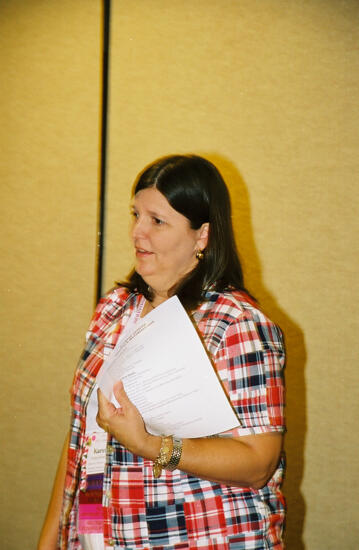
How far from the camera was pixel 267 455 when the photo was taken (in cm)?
109

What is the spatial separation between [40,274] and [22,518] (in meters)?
1.17

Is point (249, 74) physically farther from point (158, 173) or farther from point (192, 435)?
point (192, 435)

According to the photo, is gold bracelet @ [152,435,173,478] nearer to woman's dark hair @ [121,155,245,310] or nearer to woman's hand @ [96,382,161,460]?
woman's hand @ [96,382,161,460]

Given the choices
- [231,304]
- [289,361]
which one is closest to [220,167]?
[289,361]

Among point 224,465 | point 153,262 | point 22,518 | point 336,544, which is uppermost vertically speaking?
point 153,262

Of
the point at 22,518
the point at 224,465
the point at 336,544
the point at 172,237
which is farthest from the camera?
the point at 22,518

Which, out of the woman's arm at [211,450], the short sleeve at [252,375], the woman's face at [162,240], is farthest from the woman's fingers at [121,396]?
the woman's face at [162,240]

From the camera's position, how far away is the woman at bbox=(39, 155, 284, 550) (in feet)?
3.55

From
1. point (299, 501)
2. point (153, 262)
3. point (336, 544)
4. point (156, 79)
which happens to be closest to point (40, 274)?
point (156, 79)

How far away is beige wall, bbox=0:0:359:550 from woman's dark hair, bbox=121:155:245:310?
3.13 ft

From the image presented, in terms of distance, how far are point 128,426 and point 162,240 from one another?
0.48 meters

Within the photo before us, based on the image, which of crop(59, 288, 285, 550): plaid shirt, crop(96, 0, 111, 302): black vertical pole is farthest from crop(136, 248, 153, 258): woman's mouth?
crop(96, 0, 111, 302): black vertical pole

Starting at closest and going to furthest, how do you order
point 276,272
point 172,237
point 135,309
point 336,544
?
point 172,237
point 135,309
point 336,544
point 276,272

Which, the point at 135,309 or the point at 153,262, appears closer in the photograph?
the point at 153,262
